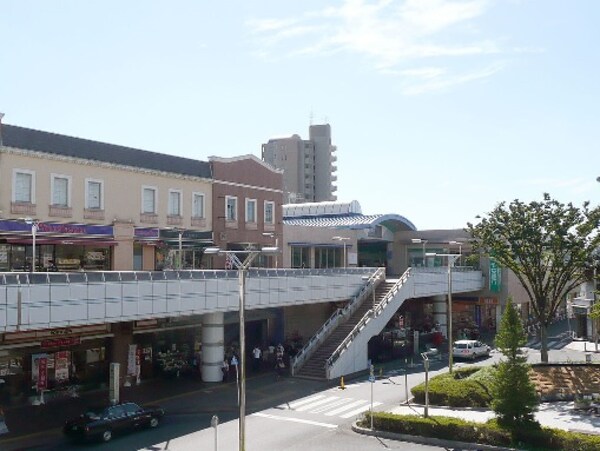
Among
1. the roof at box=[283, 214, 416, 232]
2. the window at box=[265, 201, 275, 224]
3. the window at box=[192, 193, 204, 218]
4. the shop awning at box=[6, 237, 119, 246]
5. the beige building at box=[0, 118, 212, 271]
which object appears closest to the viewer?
the shop awning at box=[6, 237, 119, 246]

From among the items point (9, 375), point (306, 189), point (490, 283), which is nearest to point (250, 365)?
point (9, 375)

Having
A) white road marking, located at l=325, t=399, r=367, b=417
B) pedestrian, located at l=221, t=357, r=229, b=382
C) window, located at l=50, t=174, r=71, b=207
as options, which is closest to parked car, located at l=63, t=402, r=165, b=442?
white road marking, located at l=325, t=399, r=367, b=417

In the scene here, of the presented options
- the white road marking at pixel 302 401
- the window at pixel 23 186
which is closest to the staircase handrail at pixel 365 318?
the white road marking at pixel 302 401

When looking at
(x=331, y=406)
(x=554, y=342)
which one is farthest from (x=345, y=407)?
(x=554, y=342)

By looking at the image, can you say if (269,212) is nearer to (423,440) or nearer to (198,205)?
(198,205)

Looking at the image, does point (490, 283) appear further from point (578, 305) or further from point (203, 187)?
point (203, 187)

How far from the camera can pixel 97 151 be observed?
4388cm

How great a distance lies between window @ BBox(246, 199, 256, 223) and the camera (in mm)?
55312

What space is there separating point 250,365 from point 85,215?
52.2 feet

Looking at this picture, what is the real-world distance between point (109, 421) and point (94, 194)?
18502 mm

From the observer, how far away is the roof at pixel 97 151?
39.2 metres

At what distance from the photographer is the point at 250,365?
47.9 m

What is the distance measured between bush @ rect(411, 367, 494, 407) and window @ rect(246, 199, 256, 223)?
2313 cm

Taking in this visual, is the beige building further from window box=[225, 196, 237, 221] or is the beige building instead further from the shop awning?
window box=[225, 196, 237, 221]
